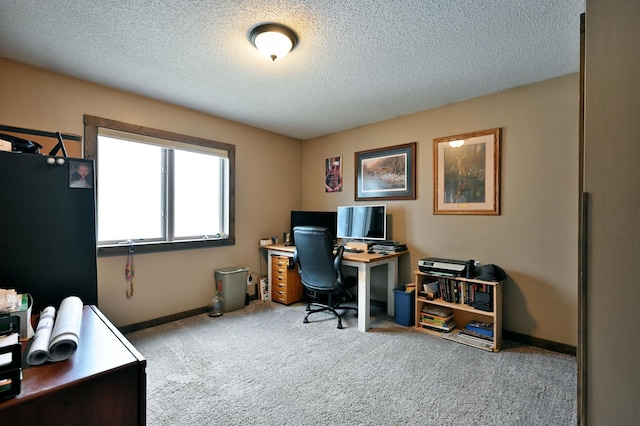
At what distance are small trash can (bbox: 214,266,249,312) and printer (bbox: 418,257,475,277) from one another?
216cm

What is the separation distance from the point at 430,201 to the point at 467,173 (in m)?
0.49

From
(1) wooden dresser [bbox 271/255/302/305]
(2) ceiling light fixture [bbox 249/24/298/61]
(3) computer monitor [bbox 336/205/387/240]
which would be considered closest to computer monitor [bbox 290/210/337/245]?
(3) computer monitor [bbox 336/205/387/240]

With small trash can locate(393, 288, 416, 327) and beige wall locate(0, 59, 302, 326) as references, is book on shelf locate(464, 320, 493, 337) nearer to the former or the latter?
small trash can locate(393, 288, 416, 327)

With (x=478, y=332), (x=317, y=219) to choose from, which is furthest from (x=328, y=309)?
(x=478, y=332)

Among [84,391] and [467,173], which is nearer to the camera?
[84,391]

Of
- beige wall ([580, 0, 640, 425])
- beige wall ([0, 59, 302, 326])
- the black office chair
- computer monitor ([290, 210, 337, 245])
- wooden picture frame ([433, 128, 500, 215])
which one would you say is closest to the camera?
beige wall ([580, 0, 640, 425])

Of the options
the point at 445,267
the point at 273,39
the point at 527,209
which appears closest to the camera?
the point at 273,39

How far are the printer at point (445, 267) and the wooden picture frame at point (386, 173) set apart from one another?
849 mm

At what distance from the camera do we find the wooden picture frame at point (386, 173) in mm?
3471

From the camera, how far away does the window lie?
277 centimetres

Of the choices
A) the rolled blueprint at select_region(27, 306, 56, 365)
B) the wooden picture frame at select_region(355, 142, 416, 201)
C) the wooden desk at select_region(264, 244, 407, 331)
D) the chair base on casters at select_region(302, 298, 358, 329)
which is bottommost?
the chair base on casters at select_region(302, 298, 358, 329)

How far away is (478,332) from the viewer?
268 centimetres

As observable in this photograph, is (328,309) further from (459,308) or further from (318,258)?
(459,308)

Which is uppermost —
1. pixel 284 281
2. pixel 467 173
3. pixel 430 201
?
pixel 467 173
